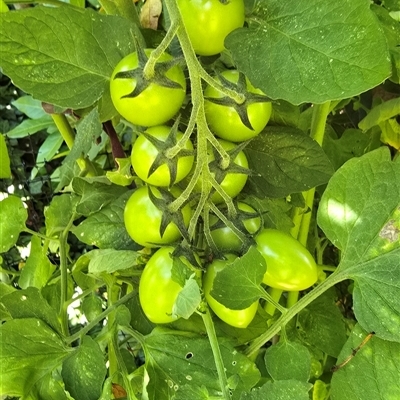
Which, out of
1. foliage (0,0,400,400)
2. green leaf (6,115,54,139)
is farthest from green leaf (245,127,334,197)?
green leaf (6,115,54,139)

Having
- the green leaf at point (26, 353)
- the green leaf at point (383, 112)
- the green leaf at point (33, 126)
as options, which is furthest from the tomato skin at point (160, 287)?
the green leaf at point (33, 126)

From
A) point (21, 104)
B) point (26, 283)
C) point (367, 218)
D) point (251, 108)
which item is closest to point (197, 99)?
point (251, 108)

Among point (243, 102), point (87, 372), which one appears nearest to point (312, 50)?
point (243, 102)

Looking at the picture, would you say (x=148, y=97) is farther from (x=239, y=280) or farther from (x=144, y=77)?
(x=239, y=280)

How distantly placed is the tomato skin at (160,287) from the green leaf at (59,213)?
0.58 ft

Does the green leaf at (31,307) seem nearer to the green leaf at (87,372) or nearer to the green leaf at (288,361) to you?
the green leaf at (87,372)

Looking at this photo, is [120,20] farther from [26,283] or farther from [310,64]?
[26,283]

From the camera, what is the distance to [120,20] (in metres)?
0.32

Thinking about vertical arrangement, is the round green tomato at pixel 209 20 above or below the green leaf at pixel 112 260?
above

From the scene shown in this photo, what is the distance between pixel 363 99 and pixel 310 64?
29cm

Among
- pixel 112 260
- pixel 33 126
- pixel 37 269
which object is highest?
pixel 112 260

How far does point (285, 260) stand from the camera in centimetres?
33

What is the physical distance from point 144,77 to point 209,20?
2.0 inches

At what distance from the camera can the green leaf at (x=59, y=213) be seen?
488mm
